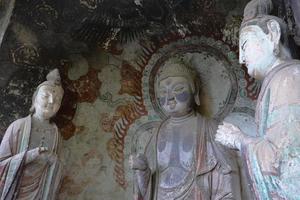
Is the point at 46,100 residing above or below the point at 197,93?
below

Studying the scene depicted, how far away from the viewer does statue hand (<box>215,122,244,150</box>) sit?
142 inches

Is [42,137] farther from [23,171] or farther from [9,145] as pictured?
[23,171]

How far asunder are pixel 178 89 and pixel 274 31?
1.56 metres

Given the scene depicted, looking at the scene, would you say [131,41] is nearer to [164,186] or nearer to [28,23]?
[28,23]

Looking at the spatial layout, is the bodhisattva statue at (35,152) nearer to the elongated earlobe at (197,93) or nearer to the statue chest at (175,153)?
the statue chest at (175,153)

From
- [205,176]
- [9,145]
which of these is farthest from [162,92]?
[9,145]

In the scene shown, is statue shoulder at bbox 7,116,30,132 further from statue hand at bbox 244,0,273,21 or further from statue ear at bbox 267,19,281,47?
statue ear at bbox 267,19,281,47

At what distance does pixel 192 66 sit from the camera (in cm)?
557

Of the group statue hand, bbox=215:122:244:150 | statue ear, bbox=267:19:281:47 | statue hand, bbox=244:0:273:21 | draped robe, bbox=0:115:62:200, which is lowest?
draped robe, bbox=0:115:62:200

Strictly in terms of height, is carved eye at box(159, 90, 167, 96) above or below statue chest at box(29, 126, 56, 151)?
above

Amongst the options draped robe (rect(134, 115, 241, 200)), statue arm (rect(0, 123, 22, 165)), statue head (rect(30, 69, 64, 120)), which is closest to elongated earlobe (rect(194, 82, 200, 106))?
draped robe (rect(134, 115, 241, 200))

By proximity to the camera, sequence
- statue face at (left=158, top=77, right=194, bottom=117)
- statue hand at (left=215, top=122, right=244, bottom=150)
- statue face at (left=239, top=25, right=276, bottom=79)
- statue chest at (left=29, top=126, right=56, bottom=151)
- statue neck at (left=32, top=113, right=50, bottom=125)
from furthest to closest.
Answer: statue face at (left=158, top=77, right=194, bottom=117)
statue neck at (left=32, top=113, right=50, bottom=125)
statue chest at (left=29, top=126, right=56, bottom=151)
statue face at (left=239, top=25, right=276, bottom=79)
statue hand at (left=215, top=122, right=244, bottom=150)

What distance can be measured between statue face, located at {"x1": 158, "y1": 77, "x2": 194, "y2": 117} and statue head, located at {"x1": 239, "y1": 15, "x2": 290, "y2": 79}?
1380 mm

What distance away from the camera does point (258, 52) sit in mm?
3785
